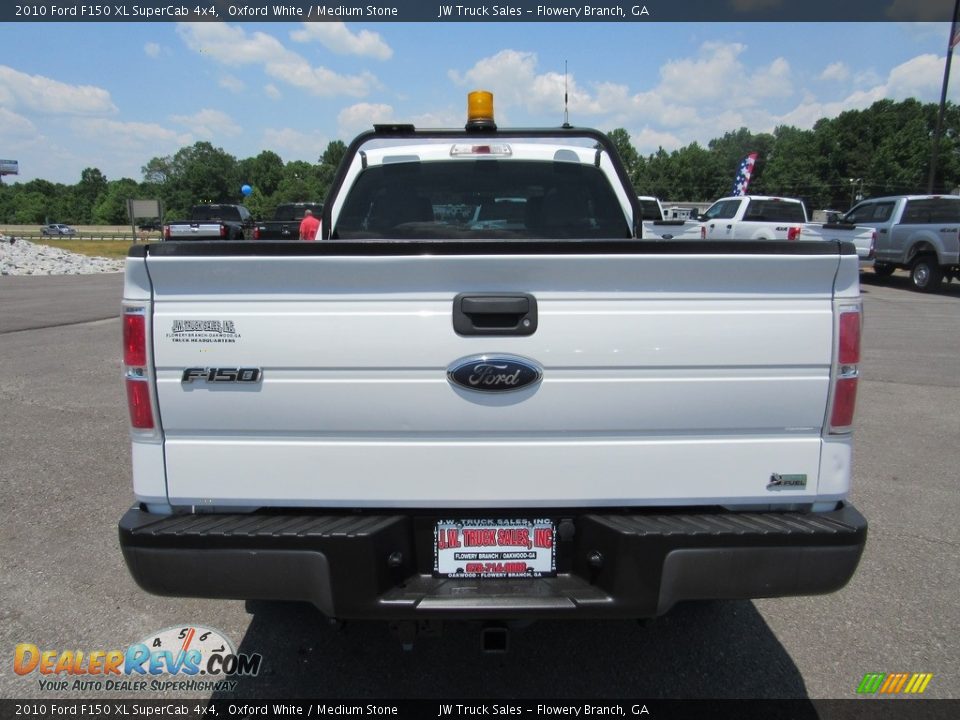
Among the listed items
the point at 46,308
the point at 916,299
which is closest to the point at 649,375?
the point at 46,308

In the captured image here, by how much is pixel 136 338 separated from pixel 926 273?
1885 cm

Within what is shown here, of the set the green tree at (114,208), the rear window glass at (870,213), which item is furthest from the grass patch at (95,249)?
the green tree at (114,208)

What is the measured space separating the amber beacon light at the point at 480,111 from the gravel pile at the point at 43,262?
22.5 metres

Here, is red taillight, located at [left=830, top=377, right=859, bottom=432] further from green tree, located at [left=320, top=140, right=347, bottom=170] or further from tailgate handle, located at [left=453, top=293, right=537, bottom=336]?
green tree, located at [left=320, top=140, right=347, bottom=170]

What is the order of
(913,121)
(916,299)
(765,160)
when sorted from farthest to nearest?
(765,160), (913,121), (916,299)

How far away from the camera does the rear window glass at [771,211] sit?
17.0m

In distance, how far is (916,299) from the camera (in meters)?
15.5

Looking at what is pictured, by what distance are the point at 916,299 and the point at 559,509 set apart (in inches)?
653

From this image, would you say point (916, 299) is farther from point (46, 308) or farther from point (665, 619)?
point (46, 308)

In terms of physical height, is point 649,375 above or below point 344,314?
below

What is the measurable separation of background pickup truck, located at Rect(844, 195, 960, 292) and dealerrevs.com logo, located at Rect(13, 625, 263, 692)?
17.5 m

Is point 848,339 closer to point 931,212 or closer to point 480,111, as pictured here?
point 480,111

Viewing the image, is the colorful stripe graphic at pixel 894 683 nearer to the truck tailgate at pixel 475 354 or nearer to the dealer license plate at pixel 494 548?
the truck tailgate at pixel 475 354

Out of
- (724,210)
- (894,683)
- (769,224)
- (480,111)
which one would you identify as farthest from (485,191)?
(724,210)
